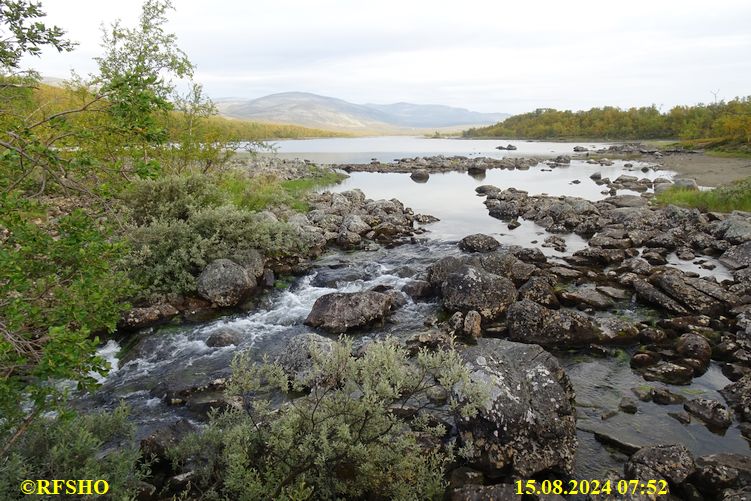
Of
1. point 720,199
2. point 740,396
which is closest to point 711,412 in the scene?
point 740,396

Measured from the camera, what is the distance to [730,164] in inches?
2199

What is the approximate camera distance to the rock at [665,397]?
9674 mm

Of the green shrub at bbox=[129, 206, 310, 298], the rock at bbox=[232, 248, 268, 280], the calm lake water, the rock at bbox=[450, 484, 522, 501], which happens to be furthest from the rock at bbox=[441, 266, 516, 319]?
the calm lake water

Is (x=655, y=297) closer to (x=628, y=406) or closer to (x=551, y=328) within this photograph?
(x=551, y=328)

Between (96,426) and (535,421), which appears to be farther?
(535,421)

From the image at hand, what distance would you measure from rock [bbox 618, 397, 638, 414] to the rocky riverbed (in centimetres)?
6

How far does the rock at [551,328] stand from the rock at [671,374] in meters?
1.86

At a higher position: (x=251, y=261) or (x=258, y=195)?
(x=258, y=195)

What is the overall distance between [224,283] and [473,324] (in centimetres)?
882

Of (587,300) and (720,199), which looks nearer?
(587,300)

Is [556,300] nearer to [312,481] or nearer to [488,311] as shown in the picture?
[488,311]

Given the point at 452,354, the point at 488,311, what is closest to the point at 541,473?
the point at 452,354

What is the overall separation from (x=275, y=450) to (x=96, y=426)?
3.36 metres

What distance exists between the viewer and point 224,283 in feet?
51.2
